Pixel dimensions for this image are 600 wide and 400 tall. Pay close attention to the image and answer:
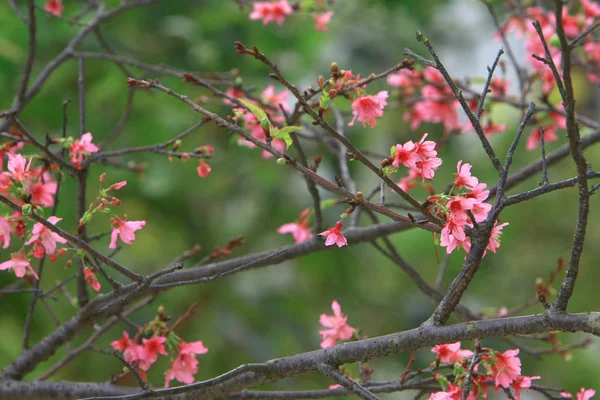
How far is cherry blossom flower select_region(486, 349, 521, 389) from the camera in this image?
1428mm

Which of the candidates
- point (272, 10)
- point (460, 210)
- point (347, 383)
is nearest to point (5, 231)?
point (347, 383)

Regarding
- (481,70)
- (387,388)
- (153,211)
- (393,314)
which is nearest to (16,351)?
(153,211)

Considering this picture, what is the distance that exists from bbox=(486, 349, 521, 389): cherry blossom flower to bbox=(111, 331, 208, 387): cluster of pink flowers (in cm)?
69

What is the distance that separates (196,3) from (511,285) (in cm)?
347

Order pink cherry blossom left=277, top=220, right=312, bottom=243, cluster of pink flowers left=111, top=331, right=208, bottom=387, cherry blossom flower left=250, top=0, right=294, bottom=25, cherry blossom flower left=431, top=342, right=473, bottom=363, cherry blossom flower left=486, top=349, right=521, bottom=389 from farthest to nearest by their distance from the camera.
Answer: cherry blossom flower left=250, top=0, right=294, bottom=25 → pink cherry blossom left=277, top=220, right=312, bottom=243 → cluster of pink flowers left=111, top=331, right=208, bottom=387 → cherry blossom flower left=431, top=342, right=473, bottom=363 → cherry blossom flower left=486, top=349, right=521, bottom=389

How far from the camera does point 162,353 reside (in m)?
1.71

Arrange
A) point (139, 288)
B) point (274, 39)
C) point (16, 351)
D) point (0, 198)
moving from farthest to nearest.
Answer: point (274, 39), point (16, 351), point (139, 288), point (0, 198)

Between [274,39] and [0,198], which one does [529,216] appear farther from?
[0,198]

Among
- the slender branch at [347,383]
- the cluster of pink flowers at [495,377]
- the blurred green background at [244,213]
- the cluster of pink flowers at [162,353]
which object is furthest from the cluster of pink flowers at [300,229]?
the blurred green background at [244,213]

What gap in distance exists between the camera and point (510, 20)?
302 centimetres

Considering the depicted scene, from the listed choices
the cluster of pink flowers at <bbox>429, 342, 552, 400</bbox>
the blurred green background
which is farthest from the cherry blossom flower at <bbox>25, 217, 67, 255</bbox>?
the blurred green background

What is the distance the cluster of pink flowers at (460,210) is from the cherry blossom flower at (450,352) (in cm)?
33

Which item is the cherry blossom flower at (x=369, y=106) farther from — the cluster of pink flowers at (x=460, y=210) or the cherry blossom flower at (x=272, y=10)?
the cherry blossom flower at (x=272, y=10)

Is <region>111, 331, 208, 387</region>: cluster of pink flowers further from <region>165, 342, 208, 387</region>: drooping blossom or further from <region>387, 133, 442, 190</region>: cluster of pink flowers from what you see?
<region>387, 133, 442, 190</region>: cluster of pink flowers
